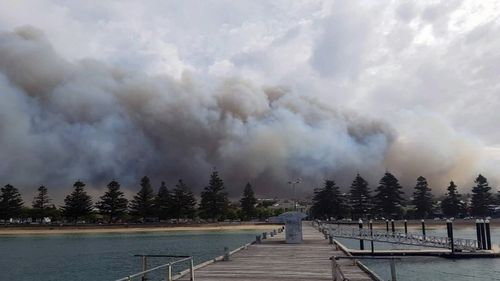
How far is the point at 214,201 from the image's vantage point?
127688mm

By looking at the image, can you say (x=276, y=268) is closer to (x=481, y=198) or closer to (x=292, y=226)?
(x=292, y=226)

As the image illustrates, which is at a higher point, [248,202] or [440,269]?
[248,202]

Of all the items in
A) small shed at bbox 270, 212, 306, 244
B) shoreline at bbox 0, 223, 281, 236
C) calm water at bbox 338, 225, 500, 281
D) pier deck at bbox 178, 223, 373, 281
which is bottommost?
calm water at bbox 338, 225, 500, 281

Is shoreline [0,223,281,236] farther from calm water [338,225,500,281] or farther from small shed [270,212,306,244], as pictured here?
small shed [270,212,306,244]

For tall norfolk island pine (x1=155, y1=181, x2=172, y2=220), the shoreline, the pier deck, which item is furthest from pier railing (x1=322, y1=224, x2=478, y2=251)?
tall norfolk island pine (x1=155, y1=181, x2=172, y2=220)

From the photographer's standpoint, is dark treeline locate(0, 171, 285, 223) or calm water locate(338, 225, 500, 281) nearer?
calm water locate(338, 225, 500, 281)

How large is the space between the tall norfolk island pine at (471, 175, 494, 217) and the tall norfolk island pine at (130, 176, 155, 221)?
8118 cm

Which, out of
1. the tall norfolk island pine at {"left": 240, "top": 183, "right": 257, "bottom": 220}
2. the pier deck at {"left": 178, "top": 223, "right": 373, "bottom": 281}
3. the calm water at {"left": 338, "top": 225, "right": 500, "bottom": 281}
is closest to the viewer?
the pier deck at {"left": 178, "top": 223, "right": 373, "bottom": 281}

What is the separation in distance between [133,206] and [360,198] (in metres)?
58.3

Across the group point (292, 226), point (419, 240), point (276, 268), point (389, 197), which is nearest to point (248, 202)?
point (389, 197)

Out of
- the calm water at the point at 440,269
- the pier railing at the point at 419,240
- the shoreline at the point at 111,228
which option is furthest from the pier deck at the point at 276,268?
the shoreline at the point at 111,228

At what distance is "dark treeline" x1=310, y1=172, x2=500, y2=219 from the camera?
127m

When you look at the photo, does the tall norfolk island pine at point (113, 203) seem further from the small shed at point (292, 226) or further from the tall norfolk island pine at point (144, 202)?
the small shed at point (292, 226)

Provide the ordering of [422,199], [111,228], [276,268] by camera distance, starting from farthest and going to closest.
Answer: [422,199] < [111,228] < [276,268]
